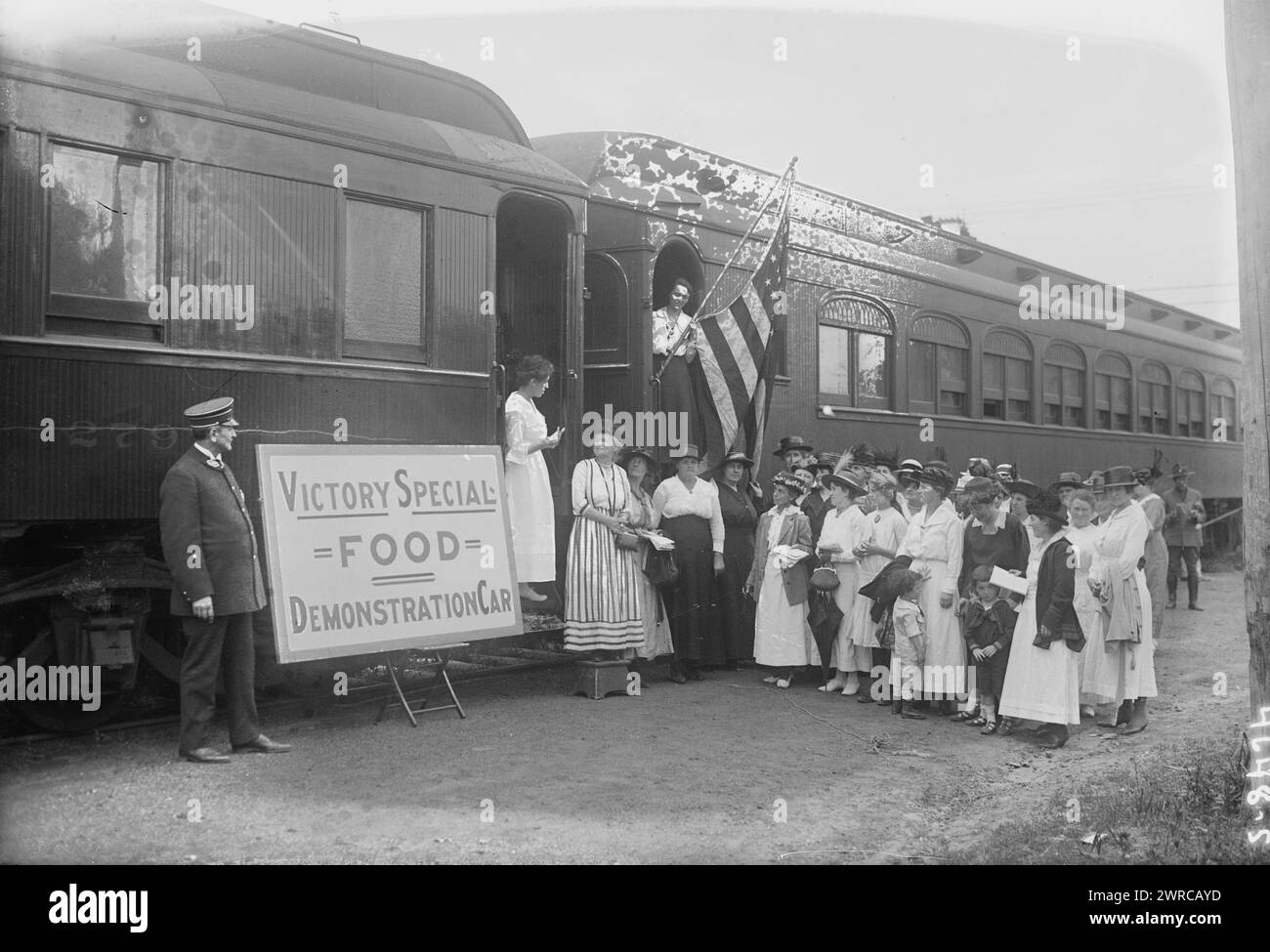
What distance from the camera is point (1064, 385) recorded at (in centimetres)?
1512

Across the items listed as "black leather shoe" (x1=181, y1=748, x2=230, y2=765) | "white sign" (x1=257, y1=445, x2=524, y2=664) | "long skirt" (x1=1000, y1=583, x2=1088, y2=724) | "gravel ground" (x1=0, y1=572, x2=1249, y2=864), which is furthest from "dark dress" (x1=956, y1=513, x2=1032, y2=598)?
"black leather shoe" (x1=181, y1=748, x2=230, y2=765)

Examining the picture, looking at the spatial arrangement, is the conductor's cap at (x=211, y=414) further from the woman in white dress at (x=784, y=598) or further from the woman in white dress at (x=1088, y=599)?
the woman in white dress at (x=1088, y=599)

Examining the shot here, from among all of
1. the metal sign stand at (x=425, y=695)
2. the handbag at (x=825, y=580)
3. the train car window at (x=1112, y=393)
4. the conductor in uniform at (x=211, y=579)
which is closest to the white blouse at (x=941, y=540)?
the handbag at (x=825, y=580)

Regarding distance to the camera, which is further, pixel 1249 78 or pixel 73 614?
pixel 73 614

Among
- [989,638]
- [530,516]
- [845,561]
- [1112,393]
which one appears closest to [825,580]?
[845,561]

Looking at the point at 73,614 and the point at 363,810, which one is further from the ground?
the point at 73,614

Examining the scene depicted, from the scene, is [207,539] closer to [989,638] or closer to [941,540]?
[941,540]

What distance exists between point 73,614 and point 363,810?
6.29 feet

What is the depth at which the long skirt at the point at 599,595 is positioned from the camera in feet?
24.2

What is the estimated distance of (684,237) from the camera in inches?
360
